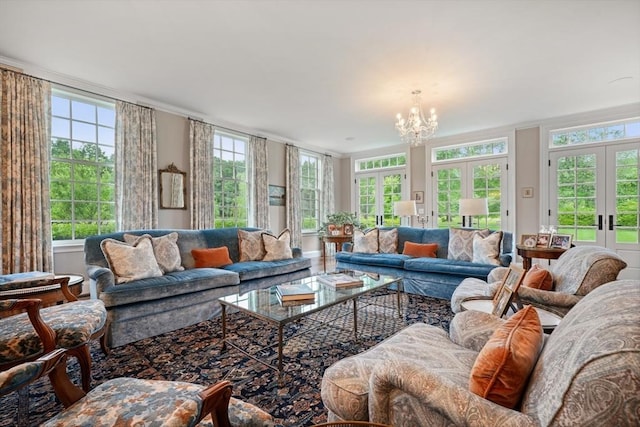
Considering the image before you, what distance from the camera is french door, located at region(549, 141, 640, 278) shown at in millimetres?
4648

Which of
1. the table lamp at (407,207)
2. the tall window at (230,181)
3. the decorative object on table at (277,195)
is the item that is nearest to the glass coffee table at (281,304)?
the table lamp at (407,207)

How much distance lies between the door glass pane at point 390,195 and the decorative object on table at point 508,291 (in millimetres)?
5229

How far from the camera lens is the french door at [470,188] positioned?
228 inches

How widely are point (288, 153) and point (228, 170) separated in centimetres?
150

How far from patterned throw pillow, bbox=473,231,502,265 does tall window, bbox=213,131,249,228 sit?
4.02m

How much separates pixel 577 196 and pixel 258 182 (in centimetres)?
565

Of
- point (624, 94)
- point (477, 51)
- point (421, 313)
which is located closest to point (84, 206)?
point (421, 313)

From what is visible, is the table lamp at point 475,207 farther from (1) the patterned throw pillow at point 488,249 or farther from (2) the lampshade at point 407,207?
(2) the lampshade at point 407,207

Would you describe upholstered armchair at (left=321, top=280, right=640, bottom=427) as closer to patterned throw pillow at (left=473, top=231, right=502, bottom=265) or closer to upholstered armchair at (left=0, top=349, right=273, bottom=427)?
upholstered armchair at (left=0, top=349, right=273, bottom=427)

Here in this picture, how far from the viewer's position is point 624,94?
4184 millimetres

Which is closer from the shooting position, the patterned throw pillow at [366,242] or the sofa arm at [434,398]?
the sofa arm at [434,398]

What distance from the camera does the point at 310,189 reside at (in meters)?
7.36

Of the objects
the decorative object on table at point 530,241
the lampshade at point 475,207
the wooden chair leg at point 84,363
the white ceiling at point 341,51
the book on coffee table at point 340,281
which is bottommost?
the wooden chair leg at point 84,363

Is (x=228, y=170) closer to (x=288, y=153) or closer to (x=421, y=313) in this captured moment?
(x=288, y=153)
